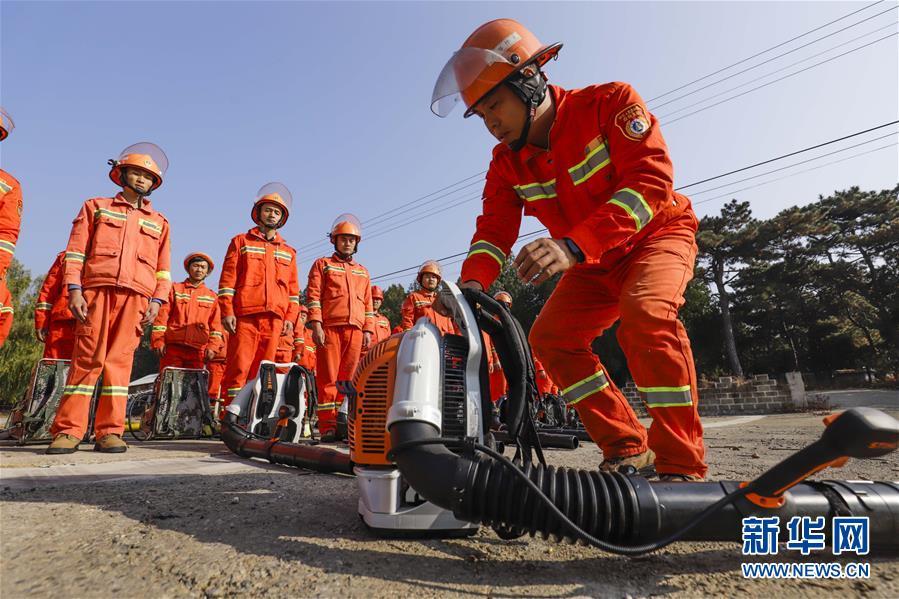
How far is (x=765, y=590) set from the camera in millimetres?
1174

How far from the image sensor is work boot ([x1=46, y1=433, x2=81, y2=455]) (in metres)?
3.48

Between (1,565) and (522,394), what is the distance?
150 centimetres

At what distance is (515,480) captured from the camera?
47.1 inches

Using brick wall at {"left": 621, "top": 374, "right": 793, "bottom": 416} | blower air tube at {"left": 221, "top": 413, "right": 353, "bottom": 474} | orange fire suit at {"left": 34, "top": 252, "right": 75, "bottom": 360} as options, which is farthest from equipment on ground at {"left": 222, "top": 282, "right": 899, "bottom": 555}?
brick wall at {"left": 621, "top": 374, "right": 793, "bottom": 416}

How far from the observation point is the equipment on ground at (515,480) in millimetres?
1123

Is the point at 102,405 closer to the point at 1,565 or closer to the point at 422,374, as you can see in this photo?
the point at 1,565

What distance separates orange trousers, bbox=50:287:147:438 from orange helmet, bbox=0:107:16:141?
1.69m

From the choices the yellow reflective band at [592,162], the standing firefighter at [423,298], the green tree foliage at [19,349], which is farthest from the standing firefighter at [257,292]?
the green tree foliage at [19,349]

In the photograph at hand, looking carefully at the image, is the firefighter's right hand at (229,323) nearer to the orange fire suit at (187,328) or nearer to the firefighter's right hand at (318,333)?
the firefighter's right hand at (318,333)

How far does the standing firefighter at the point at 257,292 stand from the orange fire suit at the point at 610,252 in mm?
3841

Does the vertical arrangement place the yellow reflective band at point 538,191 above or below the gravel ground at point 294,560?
above

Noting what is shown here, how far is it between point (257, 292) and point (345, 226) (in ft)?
5.48

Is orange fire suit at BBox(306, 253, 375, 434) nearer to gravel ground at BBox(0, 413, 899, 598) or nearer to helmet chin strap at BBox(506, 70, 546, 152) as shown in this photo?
gravel ground at BBox(0, 413, 899, 598)

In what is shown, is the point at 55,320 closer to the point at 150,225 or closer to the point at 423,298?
the point at 150,225
